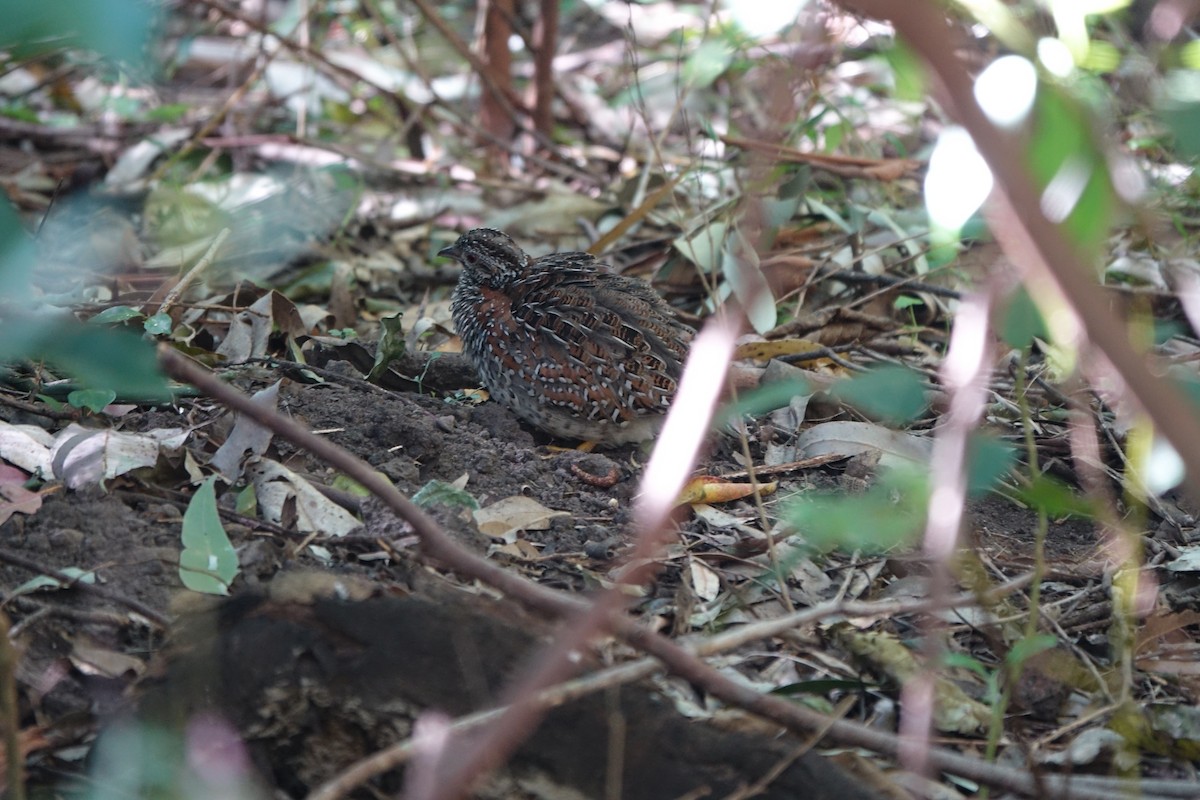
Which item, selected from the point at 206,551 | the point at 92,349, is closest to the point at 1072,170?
the point at 92,349

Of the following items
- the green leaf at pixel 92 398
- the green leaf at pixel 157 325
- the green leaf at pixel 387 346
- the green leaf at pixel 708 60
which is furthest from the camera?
the green leaf at pixel 708 60

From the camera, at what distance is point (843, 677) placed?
297 cm

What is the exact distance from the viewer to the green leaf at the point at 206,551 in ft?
9.55

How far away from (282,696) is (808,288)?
392 centimetres

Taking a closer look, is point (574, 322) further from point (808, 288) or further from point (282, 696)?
point (282, 696)

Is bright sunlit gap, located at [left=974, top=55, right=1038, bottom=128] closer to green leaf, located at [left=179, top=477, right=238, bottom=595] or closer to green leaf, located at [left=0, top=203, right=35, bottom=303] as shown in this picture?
green leaf, located at [left=0, top=203, right=35, bottom=303]

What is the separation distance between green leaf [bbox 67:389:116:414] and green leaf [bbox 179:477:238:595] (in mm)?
807

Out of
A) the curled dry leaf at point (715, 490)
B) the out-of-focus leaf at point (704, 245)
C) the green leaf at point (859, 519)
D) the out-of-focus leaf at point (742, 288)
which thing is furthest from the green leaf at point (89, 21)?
the out-of-focus leaf at point (704, 245)

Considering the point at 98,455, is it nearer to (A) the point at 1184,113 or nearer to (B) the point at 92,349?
(B) the point at 92,349

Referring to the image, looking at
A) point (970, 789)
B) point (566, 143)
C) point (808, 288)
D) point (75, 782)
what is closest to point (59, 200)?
point (566, 143)

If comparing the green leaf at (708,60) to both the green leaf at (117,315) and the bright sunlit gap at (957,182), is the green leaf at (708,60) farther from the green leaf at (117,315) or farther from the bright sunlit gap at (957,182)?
the bright sunlit gap at (957,182)

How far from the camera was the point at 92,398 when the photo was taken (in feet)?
12.3

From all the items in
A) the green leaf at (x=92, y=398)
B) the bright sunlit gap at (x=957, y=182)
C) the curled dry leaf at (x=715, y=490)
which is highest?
the bright sunlit gap at (x=957, y=182)

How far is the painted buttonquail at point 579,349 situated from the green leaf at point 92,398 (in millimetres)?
1435
